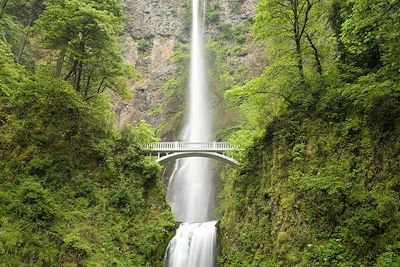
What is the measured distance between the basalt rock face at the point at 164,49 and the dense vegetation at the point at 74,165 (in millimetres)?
17847

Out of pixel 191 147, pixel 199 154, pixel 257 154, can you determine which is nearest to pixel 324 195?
pixel 257 154

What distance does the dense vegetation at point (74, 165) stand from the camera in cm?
1330

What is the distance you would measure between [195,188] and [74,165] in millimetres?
16683

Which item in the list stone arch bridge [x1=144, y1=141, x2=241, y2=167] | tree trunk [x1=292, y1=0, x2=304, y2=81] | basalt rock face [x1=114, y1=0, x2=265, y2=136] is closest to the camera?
tree trunk [x1=292, y1=0, x2=304, y2=81]

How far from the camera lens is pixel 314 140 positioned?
13.0 m

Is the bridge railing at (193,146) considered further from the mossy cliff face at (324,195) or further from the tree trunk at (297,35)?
the tree trunk at (297,35)

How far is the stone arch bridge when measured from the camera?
24031mm

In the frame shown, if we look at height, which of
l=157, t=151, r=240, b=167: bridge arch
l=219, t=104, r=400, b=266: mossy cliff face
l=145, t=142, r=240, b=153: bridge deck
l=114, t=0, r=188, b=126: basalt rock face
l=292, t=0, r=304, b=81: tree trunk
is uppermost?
l=114, t=0, r=188, b=126: basalt rock face

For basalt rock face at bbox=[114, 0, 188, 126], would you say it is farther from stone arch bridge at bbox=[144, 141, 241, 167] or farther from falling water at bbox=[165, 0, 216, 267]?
stone arch bridge at bbox=[144, 141, 241, 167]

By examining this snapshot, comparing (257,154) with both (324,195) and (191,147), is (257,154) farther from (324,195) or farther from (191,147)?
(191,147)

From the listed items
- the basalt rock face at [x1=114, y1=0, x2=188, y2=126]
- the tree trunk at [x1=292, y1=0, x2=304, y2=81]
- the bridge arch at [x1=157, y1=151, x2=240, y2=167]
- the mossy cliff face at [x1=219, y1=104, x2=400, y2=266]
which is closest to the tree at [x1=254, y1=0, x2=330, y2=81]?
the tree trunk at [x1=292, y1=0, x2=304, y2=81]

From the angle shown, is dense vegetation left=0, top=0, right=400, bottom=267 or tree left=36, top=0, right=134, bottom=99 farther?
tree left=36, top=0, right=134, bottom=99

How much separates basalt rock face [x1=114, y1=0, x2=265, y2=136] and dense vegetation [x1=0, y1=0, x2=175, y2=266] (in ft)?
58.6

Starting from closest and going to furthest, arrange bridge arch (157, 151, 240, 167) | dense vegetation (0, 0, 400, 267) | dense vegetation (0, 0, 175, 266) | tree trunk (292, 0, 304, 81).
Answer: dense vegetation (0, 0, 400, 267) < dense vegetation (0, 0, 175, 266) < tree trunk (292, 0, 304, 81) < bridge arch (157, 151, 240, 167)
